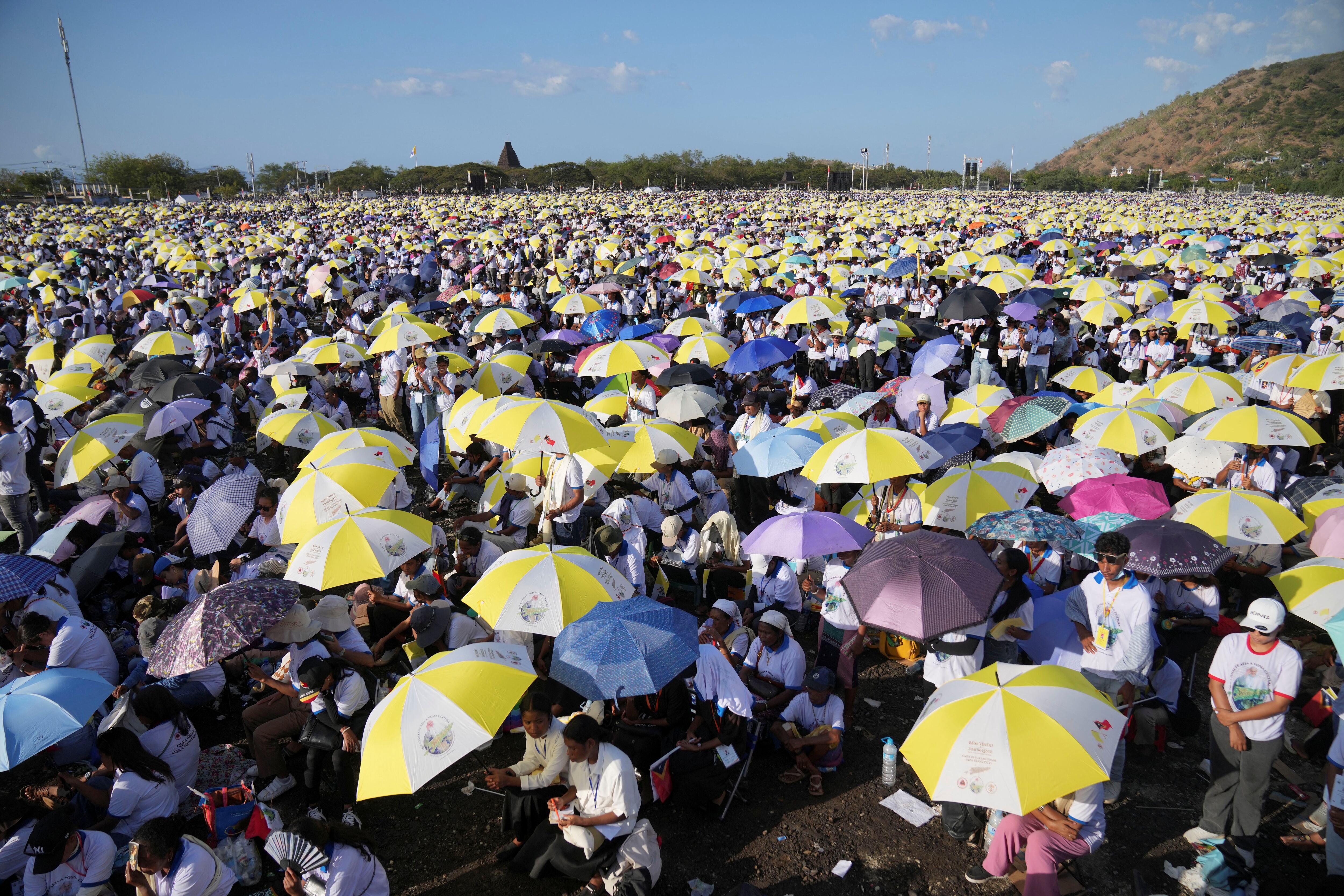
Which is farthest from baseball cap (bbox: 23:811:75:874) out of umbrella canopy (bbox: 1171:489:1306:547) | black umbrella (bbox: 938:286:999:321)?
black umbrella (bbox: 938:286:999:321)

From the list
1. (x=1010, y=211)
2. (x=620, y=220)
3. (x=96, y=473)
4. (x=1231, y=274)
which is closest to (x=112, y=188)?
(x=620, y=220)

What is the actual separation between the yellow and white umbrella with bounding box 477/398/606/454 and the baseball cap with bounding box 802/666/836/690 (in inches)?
106

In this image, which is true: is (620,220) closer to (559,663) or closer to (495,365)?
(495,365)

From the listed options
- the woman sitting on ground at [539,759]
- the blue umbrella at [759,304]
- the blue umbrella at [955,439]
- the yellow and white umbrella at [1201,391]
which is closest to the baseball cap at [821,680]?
the woman sitting on ground at [539,759]

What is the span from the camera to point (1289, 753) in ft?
16.2

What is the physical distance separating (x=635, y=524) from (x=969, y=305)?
775 cm

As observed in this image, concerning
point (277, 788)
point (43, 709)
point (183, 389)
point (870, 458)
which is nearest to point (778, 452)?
point (870, 458)

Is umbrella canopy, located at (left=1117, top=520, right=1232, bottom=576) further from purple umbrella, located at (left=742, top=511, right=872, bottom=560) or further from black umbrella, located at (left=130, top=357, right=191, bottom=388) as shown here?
black umbrella, located at (left=130, top=357, right=191, bottom=388)

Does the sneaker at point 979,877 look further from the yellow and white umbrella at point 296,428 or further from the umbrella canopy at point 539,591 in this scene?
the yellow and white umbrella at point 296,428

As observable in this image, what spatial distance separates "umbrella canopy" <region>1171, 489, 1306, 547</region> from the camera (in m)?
5.27

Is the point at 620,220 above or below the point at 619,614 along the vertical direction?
above

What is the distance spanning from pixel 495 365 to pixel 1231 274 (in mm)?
16690

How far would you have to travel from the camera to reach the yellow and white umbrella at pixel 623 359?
8.96m

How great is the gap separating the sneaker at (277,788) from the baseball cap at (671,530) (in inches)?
122
